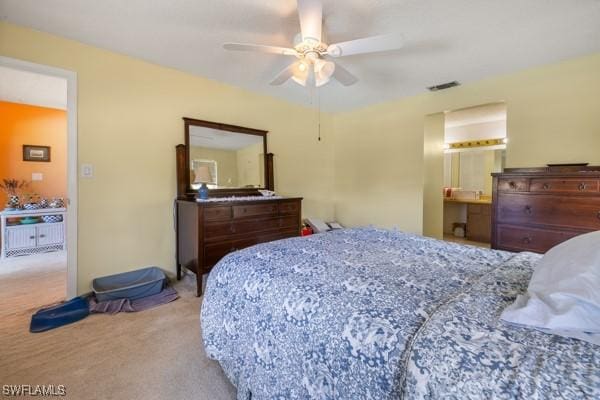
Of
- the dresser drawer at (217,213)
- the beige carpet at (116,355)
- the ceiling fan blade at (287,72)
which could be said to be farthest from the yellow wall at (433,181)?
the beige carpet at (116,355)

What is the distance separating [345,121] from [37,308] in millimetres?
4425

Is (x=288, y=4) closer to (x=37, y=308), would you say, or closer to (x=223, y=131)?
(x=223, y=131)

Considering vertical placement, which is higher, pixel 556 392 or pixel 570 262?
pixel 570 262

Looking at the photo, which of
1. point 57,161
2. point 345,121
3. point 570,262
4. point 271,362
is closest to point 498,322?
point 570,262

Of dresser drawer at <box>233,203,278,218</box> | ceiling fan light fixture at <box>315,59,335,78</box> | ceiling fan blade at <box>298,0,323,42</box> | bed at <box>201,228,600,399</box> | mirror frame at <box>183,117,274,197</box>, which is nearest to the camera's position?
bed at <box>201,228,600,399</box>

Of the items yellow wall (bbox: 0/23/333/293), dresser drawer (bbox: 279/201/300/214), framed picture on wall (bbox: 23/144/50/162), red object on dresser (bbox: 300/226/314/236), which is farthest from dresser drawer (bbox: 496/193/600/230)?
framed picture on wall (bbox: 23/144/50/162)

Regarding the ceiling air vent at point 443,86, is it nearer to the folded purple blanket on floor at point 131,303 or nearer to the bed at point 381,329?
the bed at point 381,329

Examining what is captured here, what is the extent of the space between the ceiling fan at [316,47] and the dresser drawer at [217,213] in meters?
1.38

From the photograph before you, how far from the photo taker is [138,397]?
136 cm

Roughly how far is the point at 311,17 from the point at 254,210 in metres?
1.90

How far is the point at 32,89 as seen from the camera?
3471 millimetres

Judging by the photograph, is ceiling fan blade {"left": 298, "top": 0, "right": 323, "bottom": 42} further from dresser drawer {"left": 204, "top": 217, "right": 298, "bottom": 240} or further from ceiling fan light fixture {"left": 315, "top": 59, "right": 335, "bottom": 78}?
dresser drawer {"left": 204, "top": 217, "right": 298, "bottom": 240}

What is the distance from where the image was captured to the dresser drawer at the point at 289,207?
3195 mm

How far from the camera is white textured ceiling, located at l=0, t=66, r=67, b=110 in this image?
10.0 ft
